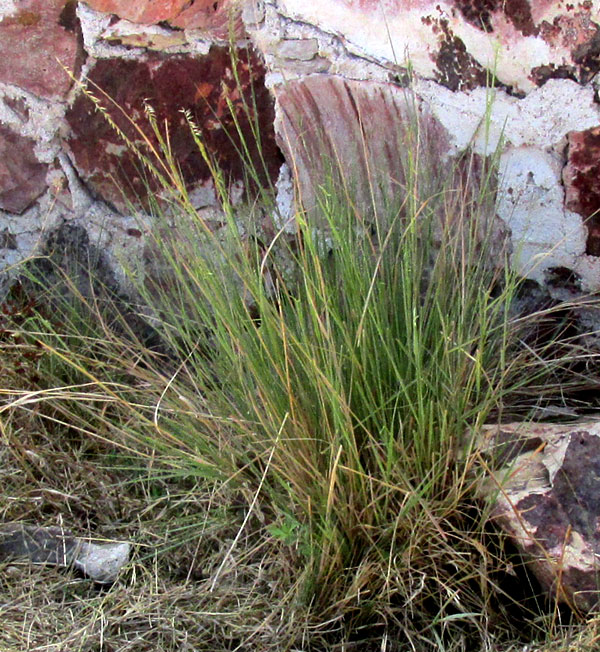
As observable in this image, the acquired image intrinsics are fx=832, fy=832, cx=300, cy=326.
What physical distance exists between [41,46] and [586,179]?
1347 mm

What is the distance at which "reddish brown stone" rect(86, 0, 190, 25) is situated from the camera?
1916mm

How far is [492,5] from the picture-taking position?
1.64 metres

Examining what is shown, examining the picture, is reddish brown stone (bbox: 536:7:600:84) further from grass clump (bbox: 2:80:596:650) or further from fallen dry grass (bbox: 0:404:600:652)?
fallen dry grass (bbox: 0:404:600:652)

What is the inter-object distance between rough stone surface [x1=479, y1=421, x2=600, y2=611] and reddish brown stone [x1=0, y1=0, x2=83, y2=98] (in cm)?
140

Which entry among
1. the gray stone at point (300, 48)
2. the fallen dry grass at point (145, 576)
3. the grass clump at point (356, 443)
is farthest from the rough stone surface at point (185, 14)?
the fallen dry grass at point (145, 576)

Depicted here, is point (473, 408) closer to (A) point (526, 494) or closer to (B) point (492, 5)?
(A) point (526, 494)

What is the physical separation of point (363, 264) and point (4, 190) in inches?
46.1

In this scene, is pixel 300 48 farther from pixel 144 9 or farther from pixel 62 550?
pixel 62 550

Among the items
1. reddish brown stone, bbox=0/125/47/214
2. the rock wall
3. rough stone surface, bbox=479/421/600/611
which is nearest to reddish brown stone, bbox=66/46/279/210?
the rock wall

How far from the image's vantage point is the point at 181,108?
2.00 metres

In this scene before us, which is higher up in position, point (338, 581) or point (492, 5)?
point (492, 5)

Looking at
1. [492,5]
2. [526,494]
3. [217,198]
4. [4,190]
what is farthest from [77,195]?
[526,494]

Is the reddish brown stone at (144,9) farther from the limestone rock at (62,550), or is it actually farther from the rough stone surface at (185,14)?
the limestone rock at (62,550)

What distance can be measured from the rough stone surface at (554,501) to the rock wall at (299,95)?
35 cm
